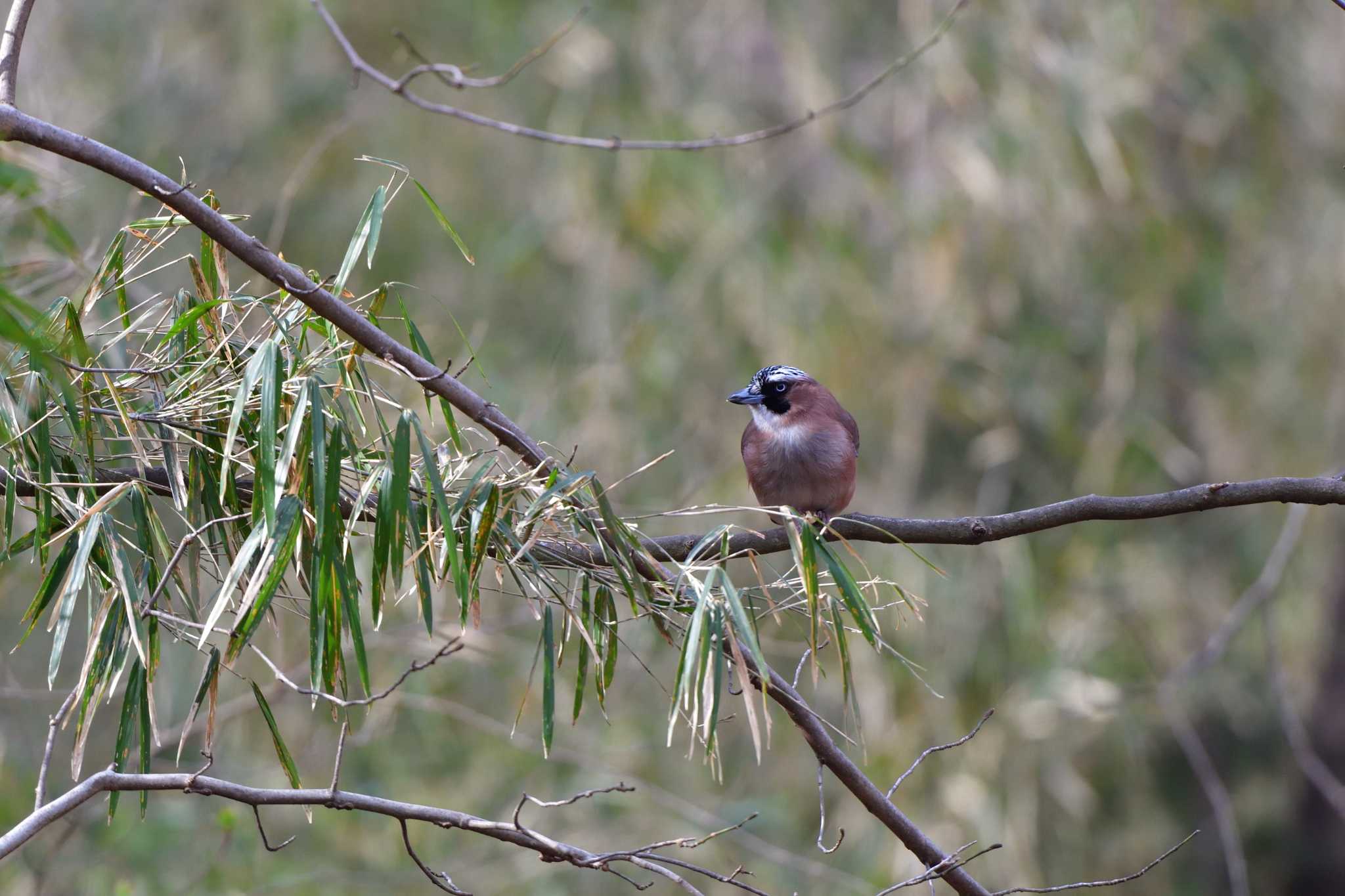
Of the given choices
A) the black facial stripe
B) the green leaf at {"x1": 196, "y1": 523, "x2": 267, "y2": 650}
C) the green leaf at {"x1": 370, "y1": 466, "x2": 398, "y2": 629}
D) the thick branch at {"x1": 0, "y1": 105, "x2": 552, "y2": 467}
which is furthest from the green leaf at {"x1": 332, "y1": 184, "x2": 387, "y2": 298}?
the black facial stripe

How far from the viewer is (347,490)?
2.93m

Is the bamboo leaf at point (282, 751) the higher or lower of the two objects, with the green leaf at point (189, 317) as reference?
lower

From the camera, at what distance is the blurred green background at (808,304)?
24.3ft

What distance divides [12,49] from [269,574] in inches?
49.2

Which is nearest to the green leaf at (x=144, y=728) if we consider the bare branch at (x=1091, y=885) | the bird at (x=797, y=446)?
the bare branch at (x=1091, y=885)

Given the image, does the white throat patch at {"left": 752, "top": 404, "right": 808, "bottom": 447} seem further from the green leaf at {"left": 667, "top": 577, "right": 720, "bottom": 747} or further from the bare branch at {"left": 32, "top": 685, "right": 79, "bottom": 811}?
the bare branch at {"left": 32, "top": 685, "right": 79, "bottom": 811}

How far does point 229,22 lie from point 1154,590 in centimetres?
699

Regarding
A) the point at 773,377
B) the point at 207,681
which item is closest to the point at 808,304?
the point at 773,377

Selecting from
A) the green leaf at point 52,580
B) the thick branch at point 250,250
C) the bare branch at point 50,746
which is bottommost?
the bare branch at point 50,746

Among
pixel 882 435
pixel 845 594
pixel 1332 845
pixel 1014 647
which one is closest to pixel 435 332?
pixel 882 435

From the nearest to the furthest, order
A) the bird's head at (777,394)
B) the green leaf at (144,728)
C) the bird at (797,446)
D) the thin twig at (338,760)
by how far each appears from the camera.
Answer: the thin twig at (338,760)
the green leaf at (144,728)
the bird at (797,446)
the bird's head at (777,394)

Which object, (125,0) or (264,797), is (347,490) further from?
(125,0)

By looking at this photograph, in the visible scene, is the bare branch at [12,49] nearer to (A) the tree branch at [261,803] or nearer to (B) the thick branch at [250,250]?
(B) the thick branch at [250,250]

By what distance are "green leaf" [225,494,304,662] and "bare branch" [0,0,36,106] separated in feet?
3.23
